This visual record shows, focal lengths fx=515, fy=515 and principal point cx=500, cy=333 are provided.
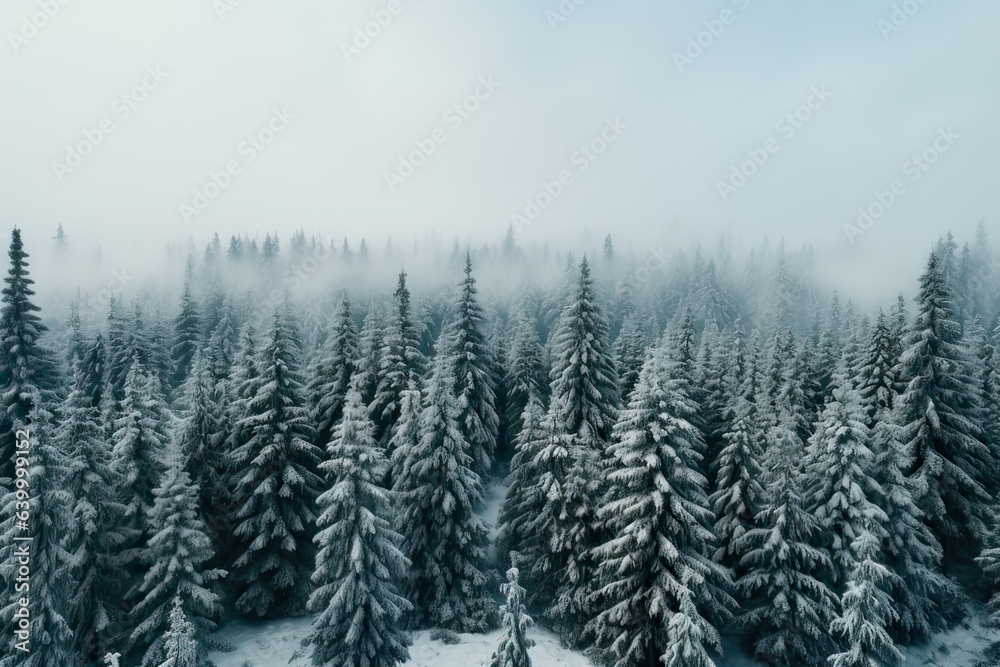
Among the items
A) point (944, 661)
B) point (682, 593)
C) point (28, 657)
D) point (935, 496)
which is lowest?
point (944, 661)

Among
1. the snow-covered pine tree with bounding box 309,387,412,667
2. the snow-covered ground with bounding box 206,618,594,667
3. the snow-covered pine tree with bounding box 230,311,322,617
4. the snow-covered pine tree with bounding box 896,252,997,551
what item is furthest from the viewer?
the snow-covered pine tree with bounding box 896,252,997,551

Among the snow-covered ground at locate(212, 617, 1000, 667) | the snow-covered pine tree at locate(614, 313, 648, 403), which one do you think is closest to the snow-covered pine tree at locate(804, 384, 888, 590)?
the snow-covered ground at locate(212, 617, 1000, 667)

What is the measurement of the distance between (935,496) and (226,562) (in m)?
35.4

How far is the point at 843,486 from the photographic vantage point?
21688 millimetres

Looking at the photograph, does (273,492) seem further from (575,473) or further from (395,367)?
(575,473)

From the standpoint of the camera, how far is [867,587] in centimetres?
1585

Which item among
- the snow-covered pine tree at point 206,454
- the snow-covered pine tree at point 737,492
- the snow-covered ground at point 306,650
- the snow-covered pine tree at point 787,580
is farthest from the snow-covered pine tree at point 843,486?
the snow-covered pine tree at point 206,454

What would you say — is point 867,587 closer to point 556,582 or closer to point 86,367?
point 556,582

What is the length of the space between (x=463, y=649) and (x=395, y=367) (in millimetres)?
16720

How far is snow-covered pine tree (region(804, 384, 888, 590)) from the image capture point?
842 inches

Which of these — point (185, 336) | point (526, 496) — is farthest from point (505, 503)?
point (185, 336)

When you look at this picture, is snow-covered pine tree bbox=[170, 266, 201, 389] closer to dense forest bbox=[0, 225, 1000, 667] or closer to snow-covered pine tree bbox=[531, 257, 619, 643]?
dense forest bbox=[0, 225, 1000, 667]

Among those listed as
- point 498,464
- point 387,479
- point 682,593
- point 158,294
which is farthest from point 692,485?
point 158,294

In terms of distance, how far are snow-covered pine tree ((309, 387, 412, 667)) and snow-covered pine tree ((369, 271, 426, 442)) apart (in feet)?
40.0
